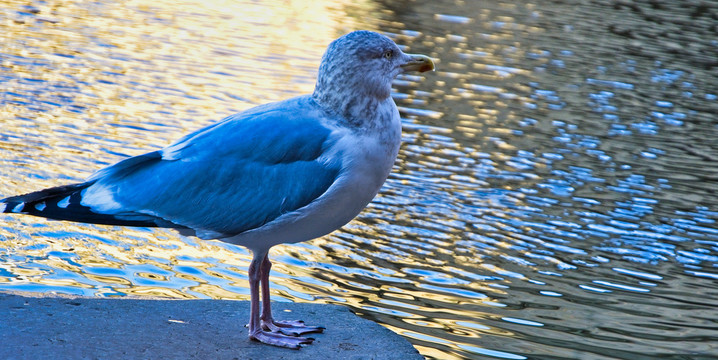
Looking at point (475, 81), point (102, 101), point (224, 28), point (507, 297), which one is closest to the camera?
point (507, 297)

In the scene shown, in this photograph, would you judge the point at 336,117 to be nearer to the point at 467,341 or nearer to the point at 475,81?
the point at 467,341

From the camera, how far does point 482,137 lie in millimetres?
11031

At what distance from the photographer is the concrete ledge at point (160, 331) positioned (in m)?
4.59

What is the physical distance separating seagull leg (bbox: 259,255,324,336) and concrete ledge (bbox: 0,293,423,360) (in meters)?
0.06

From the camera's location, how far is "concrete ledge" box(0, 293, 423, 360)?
459cm

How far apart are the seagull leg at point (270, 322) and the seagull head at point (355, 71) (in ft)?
3.07

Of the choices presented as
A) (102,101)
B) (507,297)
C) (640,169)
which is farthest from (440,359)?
(102,101)

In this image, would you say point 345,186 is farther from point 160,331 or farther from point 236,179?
point 160,331

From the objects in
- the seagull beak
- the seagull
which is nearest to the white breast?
the seagull

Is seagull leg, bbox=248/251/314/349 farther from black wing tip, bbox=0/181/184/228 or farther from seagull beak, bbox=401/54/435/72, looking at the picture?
seagull beak, bbox=401/54/435/72

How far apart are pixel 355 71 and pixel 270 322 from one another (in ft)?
4.65

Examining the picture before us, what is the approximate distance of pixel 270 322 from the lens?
506cm

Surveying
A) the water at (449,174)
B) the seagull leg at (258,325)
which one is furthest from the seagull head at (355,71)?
the water at (449,174)

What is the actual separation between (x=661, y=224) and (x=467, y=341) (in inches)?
132
